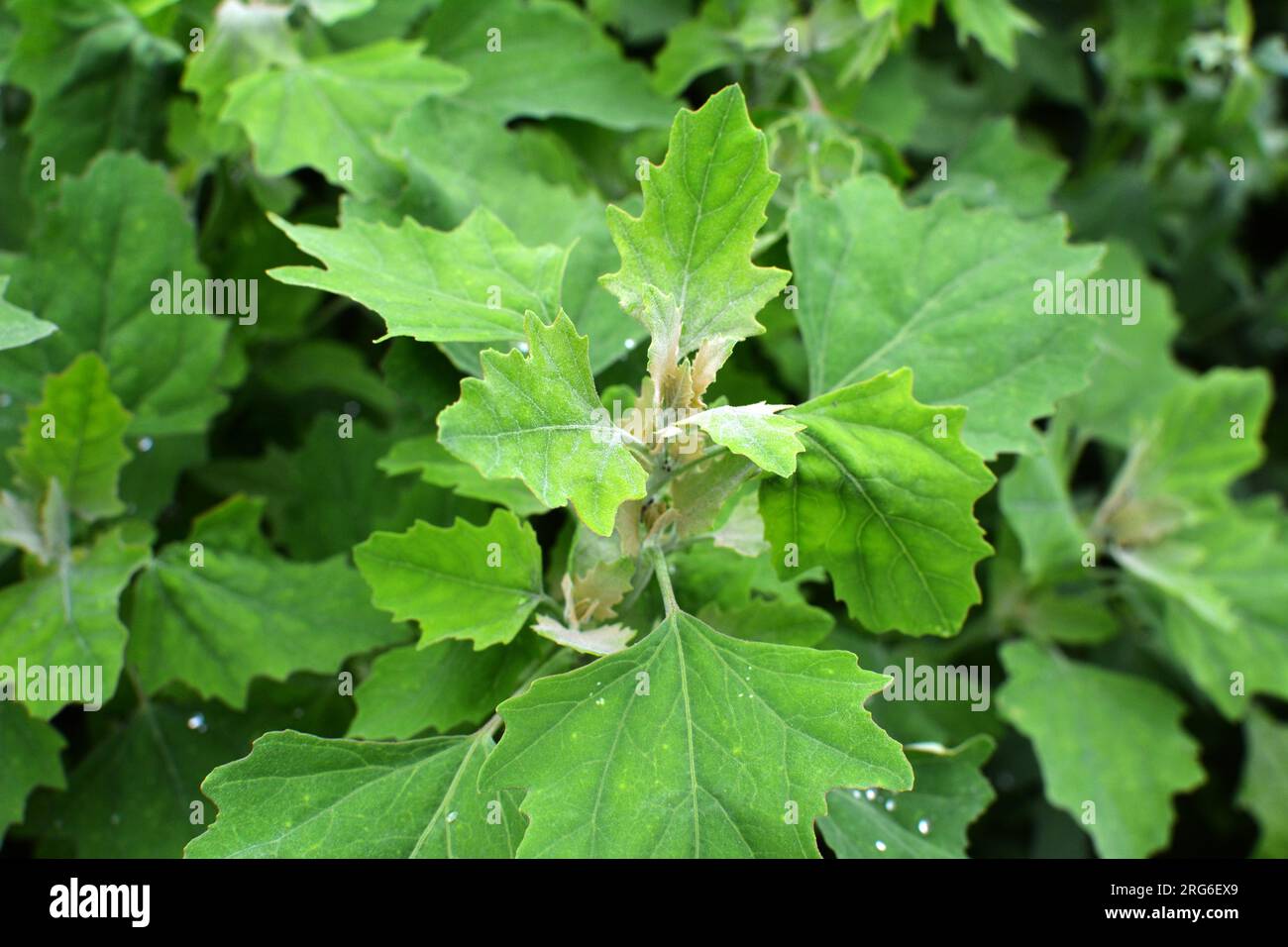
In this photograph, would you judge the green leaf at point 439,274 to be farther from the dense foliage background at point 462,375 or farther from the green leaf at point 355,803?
the green leaf at point 355,803

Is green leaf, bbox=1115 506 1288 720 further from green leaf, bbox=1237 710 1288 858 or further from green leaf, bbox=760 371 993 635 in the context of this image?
green leaf, bbox=760 371 993 635

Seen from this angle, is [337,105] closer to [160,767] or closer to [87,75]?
[87,75]

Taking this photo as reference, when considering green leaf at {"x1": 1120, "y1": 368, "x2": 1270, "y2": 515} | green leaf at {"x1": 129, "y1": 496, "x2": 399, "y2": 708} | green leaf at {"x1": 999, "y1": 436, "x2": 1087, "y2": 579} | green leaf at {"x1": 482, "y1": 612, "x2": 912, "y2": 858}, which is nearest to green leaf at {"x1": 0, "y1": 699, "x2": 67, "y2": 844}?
green leaf at {"x1": 129, "y1": 496, "x2": 399, "y2": 708}

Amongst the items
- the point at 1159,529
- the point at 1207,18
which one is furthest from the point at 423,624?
the point at 1207,18

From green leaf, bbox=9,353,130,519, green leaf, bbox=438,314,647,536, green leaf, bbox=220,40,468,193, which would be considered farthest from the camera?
green leaf, bbox=220,40,468,193

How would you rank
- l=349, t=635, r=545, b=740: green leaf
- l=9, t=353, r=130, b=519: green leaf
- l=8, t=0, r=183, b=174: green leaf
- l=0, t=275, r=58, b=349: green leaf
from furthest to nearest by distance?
l=8, t=0, r=183, b=174: green leaf → l=9, t=353, r=130, b=519: green leaf → l=349, t=635, r=545, b=740: green leaf → l=0, t=275, r=58, b=349: green leaf

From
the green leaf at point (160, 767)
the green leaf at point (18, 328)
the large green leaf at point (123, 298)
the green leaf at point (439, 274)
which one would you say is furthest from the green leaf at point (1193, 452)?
the green leaf at point (18, 328)
